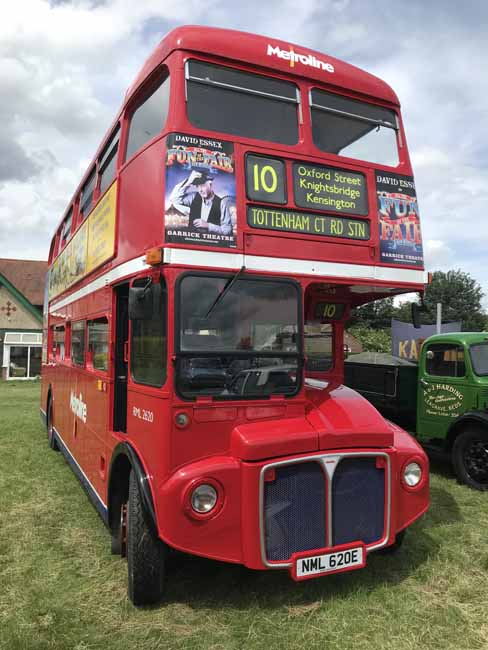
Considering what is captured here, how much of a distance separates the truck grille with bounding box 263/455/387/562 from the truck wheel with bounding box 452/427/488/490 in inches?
152

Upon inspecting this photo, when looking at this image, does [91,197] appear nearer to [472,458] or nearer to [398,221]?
[398,221]

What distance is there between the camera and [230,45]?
13.1 feet

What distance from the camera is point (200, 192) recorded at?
3695 millimetres

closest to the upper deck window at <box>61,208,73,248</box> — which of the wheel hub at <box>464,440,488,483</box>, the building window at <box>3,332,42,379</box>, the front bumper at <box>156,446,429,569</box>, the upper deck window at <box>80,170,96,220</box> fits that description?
the upper deck window at <box>80,170,96,220</box>

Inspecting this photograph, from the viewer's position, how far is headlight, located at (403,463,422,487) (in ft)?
13.0

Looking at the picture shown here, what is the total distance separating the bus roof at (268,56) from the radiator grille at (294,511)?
3141mm

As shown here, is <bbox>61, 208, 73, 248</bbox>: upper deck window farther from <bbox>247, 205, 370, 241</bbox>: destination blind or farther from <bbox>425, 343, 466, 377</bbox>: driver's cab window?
<bbox>425, 343, 466, 377</bbox>: driver's cab window

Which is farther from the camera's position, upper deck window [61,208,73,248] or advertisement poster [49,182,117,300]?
upper deck window [61,208,73,248]

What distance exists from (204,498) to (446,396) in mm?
5613

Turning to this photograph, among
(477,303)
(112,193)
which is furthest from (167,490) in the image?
(477,303)

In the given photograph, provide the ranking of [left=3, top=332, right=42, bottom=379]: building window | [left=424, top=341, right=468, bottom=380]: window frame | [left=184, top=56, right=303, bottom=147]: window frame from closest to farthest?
1. [left=184, top=56, right=303, bottom=147]: window frame
2. [left=424, top=341, right=468, bottom=380]: window frame
3. [left=3, top=332, right=42, bottom=379]: building window

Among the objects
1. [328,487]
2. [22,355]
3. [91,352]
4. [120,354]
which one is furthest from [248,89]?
[22,355]

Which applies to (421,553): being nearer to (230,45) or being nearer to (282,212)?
(282,212)

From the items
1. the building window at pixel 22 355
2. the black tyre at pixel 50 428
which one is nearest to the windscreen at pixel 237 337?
the black tyre at pixel 50 428
